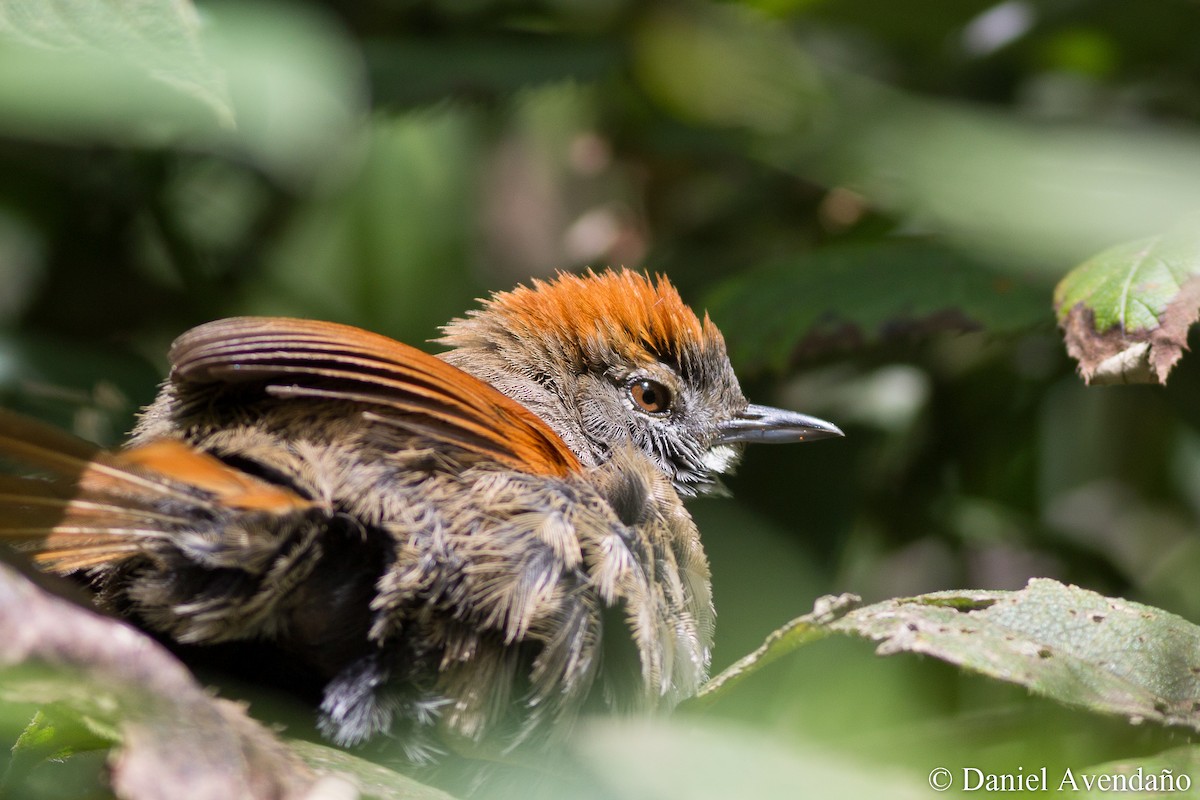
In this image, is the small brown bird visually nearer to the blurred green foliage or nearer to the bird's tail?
the bird's tail

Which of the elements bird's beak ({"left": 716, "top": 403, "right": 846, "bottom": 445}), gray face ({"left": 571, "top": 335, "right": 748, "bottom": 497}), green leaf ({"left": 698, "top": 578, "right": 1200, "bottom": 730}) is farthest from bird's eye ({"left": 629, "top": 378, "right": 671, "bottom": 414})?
green leaf ({"left": 698, "top": 578, "right": 1200, "bottom": 730})

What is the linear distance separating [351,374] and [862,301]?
1529 millimetres

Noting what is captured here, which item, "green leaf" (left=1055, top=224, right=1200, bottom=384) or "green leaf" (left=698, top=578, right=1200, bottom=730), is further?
"green leaf" (left=1055, top=224, right=1200, bottom=384)

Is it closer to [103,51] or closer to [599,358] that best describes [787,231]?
[599,358]

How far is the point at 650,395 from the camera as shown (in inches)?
112

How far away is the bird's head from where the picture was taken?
8.82 feet

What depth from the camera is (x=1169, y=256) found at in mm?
2199

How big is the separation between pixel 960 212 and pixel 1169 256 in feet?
2.62

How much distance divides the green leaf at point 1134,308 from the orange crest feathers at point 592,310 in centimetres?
90

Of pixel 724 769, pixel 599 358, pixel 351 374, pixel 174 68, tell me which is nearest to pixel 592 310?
pixel 599 358

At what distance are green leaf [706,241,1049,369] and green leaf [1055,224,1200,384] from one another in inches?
15.9

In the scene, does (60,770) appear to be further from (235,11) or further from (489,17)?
(489,17)

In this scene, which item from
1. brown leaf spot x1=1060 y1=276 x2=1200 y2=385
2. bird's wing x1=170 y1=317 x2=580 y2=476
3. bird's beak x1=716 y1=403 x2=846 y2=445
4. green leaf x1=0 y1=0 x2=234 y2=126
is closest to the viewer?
green leaf x1=0 y1=0 x2=234 y2=126

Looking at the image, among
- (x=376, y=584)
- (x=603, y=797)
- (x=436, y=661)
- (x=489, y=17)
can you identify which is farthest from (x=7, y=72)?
(x=489, y=17)
